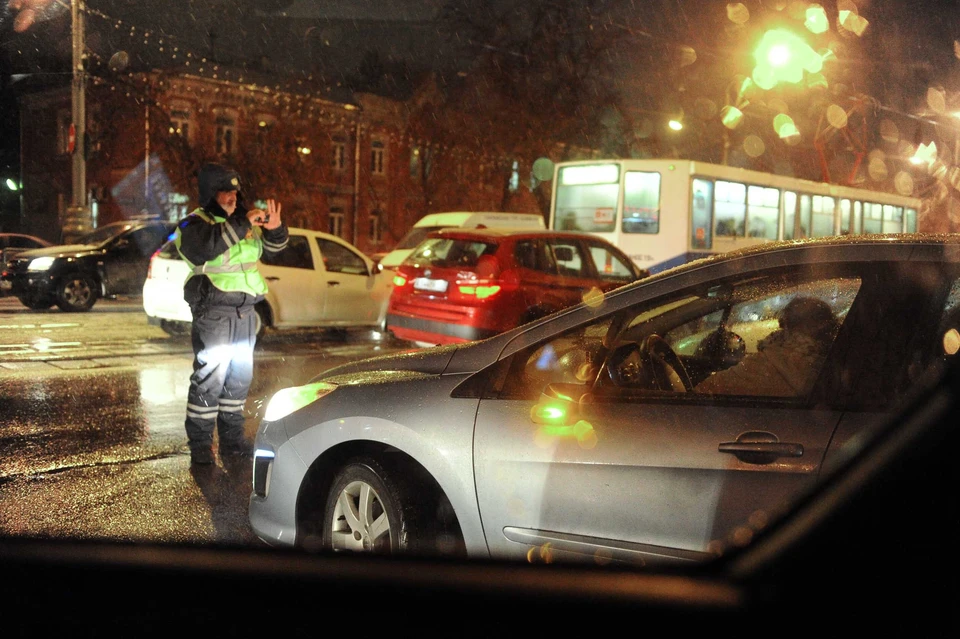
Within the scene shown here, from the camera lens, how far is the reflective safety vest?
20.6 feet

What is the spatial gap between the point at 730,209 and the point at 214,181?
1402 centimetres

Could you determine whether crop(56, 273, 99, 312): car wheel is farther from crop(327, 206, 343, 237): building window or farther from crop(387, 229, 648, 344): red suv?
crop(327, 206, 343, 237): building window

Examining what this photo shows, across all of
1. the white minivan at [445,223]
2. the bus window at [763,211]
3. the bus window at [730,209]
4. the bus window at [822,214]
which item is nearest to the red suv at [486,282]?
the bus window at [730,209]

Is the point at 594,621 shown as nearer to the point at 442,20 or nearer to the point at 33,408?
the point at 33,408

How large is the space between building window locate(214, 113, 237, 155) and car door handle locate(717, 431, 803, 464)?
3853 cm

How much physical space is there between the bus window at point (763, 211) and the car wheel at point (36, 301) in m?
13.3

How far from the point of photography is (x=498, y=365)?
12.0ft

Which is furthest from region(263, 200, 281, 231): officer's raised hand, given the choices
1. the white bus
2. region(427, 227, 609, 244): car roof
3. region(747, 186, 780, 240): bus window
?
region(747, 186, 780, 240): bus window

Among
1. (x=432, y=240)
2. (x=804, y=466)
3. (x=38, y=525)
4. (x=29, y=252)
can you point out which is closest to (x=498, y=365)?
(x=804, y=466)

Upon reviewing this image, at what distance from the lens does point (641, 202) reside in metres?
17.8

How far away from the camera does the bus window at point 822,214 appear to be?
20984 millimetres

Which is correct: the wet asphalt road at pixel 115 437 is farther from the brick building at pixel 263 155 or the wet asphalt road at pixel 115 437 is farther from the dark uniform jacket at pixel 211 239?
the brick building at pixel 263 155

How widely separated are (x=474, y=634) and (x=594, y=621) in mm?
270

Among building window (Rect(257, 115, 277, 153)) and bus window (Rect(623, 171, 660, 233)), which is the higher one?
building window (Rect(257, 115, 277, 153))
